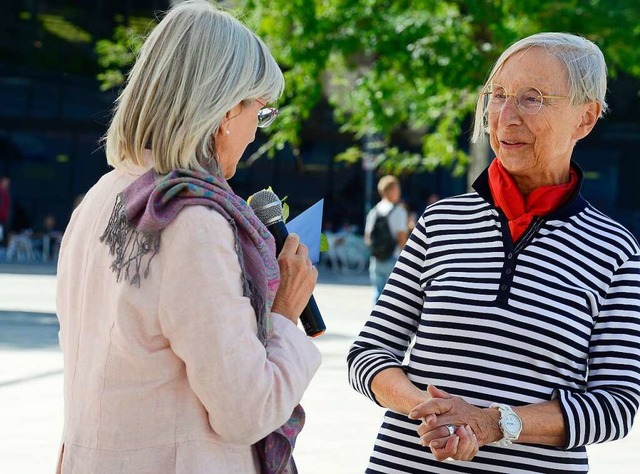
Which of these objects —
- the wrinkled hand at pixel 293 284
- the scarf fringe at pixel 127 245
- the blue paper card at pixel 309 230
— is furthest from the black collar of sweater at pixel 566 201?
the scarf fringe at pixel 127 245

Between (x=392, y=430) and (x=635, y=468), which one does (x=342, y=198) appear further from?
(x=392, y=430)

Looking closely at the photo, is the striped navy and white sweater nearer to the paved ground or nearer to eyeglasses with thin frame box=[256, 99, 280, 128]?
eyeglasses with thin frame box=[256, 99, 280, 128]

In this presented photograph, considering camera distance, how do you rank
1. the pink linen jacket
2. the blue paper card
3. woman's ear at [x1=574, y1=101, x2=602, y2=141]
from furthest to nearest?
1. woman's ear at [x1=574, y1=101, x2=602, y2=141]
2. the blue paper card
3. the pink linen jacket

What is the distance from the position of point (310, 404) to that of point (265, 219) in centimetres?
625

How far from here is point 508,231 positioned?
9.74ft

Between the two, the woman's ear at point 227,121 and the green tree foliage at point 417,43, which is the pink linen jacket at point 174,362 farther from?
the green tree foliage at point 417,43

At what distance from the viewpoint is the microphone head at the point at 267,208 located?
285 cm

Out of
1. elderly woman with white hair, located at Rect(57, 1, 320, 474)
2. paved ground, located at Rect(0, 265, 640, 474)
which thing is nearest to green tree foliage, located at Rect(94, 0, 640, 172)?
paved ground, located at Rect(0, 265, 640, 474)

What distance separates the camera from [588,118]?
3.08 meters

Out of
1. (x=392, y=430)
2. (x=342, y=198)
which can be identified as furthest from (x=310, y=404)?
(x=342, y=198)

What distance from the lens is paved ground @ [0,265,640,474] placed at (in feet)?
23.1

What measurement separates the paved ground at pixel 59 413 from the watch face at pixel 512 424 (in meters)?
4.18

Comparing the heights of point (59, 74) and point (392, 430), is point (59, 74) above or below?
below

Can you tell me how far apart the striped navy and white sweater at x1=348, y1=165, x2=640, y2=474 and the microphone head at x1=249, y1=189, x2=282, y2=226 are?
41 centimetres
